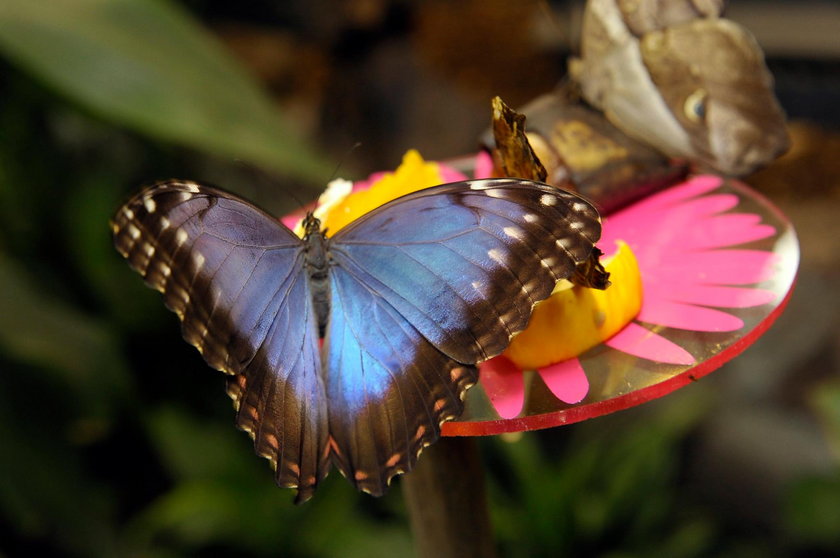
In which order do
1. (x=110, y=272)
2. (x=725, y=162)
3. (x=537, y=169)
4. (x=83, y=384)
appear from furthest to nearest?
(x=110, y=272)
(x=83, y=384)
(x=725, y=162)
(x=537, y=169)

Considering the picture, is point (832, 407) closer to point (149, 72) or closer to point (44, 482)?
point (149, 72)

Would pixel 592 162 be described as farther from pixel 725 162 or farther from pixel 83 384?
pixel 83 384

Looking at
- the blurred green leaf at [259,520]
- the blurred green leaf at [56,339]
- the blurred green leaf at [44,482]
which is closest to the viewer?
the blurred green leaf at [56,339]

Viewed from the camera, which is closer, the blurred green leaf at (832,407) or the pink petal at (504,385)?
the pink petal at (504,385)

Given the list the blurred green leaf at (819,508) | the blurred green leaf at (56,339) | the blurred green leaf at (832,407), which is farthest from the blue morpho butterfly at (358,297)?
the blurred green leaf at (819,508)

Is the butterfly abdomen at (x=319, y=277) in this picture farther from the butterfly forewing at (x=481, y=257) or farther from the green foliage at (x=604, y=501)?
the green foliage at (x=604, y=501)

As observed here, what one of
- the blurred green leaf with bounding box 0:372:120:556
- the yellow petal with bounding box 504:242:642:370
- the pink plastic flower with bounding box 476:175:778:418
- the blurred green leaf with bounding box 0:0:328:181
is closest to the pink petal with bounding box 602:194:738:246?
the pink plastic flower with bounding box 476:175:778:418

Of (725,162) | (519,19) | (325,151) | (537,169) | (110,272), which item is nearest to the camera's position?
(537,169)

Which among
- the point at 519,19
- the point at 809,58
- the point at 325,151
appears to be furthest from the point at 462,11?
the point at 809,58
